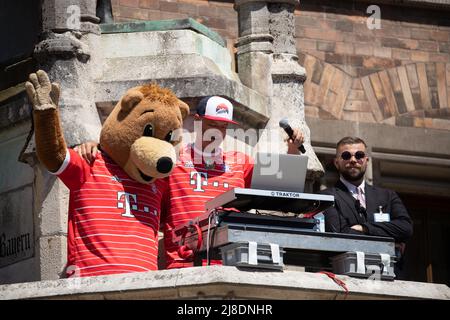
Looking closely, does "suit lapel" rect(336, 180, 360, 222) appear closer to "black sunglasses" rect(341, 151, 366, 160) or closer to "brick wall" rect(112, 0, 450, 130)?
"black sunglasses" rect(341, 151, 366, 160)

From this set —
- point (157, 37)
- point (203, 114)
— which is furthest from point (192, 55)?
point (203, 114)

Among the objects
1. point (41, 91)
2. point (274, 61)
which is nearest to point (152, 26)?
point (274, 61)

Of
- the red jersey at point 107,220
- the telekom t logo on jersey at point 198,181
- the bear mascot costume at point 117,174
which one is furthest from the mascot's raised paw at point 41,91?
the telekom t logo on jersey at point 198,181

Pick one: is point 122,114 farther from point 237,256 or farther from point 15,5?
point 15,5

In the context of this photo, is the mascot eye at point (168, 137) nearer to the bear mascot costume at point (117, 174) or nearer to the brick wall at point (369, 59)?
the bear mascot costume at point (117, 174)

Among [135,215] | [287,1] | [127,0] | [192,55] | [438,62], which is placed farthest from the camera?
[438,62]

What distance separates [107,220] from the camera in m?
10.4

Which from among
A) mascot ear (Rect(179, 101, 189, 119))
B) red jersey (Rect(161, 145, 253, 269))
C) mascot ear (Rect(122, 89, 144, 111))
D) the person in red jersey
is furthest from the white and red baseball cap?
mascot ear (Rect(122, 89, 144, 111))

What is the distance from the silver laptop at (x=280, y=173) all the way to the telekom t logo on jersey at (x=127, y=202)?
79 centimetres

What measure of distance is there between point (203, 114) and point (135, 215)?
793 mm

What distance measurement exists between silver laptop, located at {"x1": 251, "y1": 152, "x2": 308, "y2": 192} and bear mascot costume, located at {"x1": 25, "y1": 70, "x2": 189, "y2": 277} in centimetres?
63

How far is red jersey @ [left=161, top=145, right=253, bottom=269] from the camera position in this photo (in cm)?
1077
